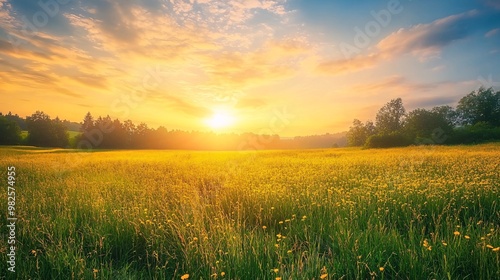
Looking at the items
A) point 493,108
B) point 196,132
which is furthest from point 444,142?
point 196,132

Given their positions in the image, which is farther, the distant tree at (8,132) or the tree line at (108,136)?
the tree line at (108,136)

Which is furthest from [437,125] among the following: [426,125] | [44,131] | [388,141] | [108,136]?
[44,131]

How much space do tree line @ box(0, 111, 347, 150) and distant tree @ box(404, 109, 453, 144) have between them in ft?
161

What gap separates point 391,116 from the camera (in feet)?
269

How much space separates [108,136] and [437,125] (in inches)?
3094

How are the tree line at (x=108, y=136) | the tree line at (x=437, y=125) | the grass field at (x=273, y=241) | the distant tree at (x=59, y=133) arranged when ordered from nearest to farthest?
the grass field at (x=273, y=241) → the tree line at (x=437, y=125) → the tree line at (x=108, y=136) → the distant tree at (x=59, y=133)

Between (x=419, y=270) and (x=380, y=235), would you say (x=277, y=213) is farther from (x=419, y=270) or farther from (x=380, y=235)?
(x=419, y=270)

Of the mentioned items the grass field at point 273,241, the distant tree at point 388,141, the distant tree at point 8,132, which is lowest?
the grass field at point 273,241

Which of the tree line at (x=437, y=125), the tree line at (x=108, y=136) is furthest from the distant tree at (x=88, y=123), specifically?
the tree line at (x=437, y=125)

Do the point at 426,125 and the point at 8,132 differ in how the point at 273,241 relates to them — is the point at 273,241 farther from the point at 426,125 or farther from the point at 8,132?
the point at 426,125

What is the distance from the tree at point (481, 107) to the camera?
6388cm

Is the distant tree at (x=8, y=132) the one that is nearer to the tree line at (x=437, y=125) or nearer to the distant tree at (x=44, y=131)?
the distant tree at (x=44, y=131)

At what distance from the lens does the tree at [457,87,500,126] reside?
210 feet

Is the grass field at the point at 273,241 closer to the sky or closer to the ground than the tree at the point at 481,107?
closer to the ground
